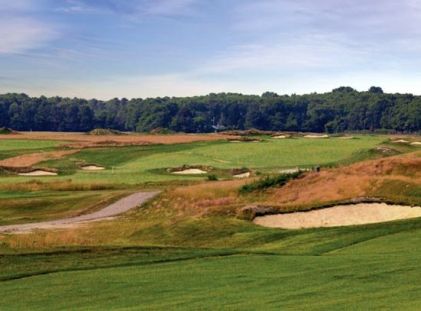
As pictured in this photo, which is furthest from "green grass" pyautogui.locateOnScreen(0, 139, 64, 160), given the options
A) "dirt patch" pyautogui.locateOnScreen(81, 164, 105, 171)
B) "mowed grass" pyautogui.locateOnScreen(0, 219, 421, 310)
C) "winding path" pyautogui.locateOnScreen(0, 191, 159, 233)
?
"mowed grass" pyautogui.locateOnScreen(0, 219, 421, 310)

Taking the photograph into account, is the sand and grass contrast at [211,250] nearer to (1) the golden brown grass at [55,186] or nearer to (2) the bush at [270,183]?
(1) the golden brown grass at [55,186]

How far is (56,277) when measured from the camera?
1934 cm

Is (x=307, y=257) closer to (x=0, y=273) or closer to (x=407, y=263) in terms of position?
(x=407, y=263)

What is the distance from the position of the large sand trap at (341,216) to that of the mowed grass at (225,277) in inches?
341

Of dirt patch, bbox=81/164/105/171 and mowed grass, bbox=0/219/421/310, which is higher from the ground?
mowed grass, bbox=0/219/421/310

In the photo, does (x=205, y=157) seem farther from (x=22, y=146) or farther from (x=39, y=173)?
(x=22, y=146)

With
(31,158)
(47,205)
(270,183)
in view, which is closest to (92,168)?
(31,158)

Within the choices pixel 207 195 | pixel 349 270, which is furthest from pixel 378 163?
pixel 349 270

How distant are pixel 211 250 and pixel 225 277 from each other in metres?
5.50

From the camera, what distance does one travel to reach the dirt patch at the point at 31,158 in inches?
3049

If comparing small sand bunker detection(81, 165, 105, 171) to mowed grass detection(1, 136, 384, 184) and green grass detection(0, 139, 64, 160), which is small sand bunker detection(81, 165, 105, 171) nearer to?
mowed grass detection(1, 136, 384, 184)

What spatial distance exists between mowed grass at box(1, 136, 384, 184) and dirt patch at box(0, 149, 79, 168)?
1820 mm

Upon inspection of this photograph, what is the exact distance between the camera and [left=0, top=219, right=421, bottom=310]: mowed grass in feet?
49.2

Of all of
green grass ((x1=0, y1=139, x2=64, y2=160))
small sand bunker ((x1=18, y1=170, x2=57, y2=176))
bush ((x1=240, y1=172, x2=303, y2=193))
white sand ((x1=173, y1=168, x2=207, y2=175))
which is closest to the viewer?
bush ((x1=240, y1=172, x2=303, y2=193))
